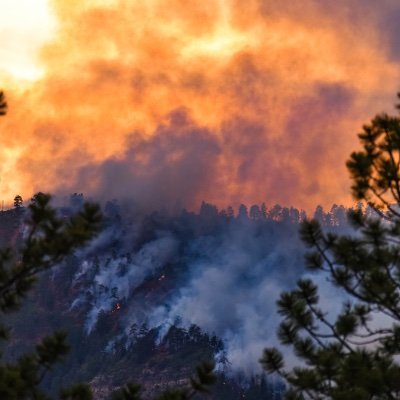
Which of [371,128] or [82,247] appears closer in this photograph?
[82,247]

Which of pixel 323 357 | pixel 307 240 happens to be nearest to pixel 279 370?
pixel 323 357

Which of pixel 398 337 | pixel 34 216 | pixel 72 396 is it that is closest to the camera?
pixel 34 216

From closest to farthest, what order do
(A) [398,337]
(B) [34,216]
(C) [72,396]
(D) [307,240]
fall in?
(B) [34,216] → (C) [72,396] → (D) [307,240] → (A) [398,337]

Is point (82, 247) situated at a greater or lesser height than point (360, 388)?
lesser

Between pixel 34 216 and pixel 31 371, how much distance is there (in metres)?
5.10

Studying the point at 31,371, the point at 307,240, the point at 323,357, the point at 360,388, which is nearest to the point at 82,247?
the point at 31,371

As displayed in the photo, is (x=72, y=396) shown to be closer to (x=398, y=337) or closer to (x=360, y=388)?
(x=360, y=388)

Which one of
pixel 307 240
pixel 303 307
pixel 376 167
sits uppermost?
pixel 376 167

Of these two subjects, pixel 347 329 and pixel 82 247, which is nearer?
pixel 82 247

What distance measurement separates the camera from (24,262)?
1756 cm

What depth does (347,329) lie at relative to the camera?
2245 centimetres

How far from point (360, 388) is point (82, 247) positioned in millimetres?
10963

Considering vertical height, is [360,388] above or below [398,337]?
below

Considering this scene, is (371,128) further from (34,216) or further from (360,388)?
(34,216)
